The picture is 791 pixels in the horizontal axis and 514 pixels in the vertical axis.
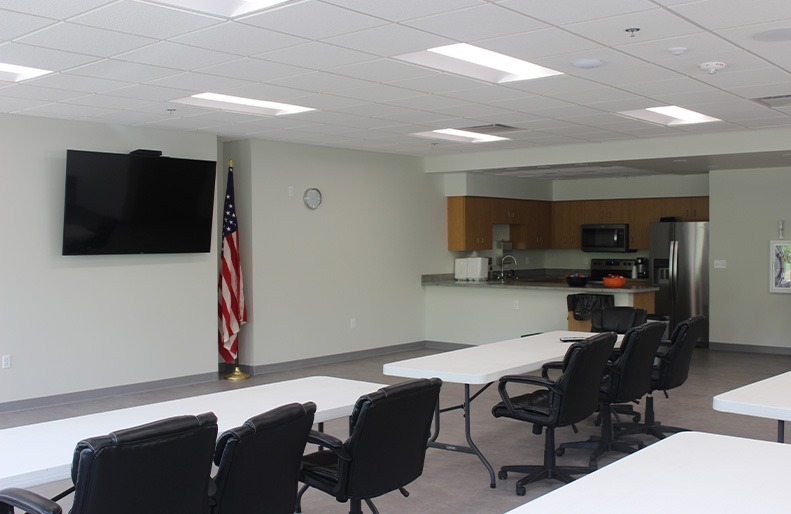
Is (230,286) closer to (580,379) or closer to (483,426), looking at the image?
(483,426)

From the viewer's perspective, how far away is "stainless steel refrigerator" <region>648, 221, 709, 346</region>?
1109 cm

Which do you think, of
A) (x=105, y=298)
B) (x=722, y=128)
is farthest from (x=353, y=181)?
(x=722, y=128)

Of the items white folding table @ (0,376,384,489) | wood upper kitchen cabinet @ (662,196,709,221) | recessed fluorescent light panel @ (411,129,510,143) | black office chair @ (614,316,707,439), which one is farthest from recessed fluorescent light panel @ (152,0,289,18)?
wood upper kitchen cabinet @ (662,196,709,221)

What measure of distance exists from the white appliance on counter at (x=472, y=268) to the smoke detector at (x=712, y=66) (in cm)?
617

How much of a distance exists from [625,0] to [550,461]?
2.76 m

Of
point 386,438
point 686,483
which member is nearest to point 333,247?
point 386,438

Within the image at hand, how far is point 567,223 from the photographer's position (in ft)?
45.2

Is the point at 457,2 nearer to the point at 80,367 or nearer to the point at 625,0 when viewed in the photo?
the point at 625,0

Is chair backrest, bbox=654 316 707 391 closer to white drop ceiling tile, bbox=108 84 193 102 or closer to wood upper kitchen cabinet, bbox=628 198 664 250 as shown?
white drop ceiling tile, bbox=108 84 193 102

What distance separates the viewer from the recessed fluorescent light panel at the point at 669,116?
7.49 metres

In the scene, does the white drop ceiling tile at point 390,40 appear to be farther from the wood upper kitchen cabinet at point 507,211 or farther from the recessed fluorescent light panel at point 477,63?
the wood upper kitchen cabinet at point 507,211

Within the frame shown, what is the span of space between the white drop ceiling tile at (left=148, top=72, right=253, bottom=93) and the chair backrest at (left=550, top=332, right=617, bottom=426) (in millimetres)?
3082

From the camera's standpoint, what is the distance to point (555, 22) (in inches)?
171

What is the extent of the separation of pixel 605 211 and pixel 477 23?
31.0ft
